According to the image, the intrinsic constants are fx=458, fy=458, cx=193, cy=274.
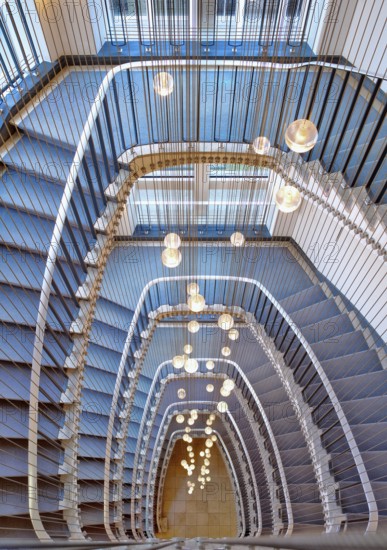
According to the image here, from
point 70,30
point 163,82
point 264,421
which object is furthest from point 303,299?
point 70,30

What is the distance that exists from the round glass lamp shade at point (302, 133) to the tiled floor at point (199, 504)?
42.7 ft

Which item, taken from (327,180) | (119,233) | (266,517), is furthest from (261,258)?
(266,517)

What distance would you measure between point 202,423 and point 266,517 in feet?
12.6

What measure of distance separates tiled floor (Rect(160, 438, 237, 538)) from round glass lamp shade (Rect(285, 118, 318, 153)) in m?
13.0

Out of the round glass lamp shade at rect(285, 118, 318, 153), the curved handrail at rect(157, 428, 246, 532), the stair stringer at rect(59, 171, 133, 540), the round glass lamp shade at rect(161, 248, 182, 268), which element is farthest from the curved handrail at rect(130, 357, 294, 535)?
the round glass lamp shade at rect(285, 118, 318, 153)

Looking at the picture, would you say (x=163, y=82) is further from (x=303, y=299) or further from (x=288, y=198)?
(x=303, y=299)

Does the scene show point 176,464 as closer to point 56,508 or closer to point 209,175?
point 209,175

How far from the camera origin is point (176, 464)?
14.8m

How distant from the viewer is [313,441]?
6.25 m

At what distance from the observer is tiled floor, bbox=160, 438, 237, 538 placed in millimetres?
13227

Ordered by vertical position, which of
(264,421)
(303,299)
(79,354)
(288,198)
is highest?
(303,299)

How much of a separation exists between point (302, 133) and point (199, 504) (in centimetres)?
1341

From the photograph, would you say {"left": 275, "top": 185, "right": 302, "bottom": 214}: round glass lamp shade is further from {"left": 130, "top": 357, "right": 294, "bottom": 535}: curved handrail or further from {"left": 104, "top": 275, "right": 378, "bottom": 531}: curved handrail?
{"left": 130, "top": 357, "right": 294, "bottom": 535}: curved handrail

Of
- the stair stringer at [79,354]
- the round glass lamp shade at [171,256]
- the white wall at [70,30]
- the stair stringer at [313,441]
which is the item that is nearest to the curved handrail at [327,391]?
the stair stringer at [313,441]
